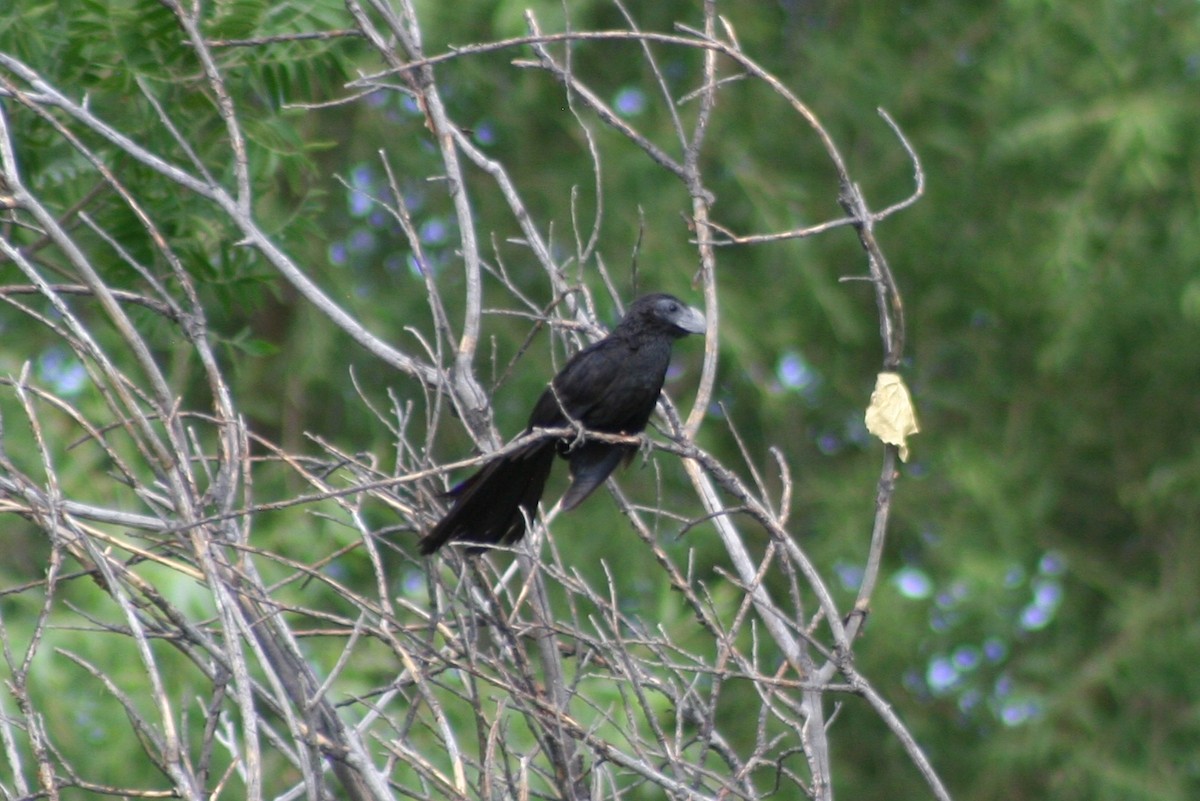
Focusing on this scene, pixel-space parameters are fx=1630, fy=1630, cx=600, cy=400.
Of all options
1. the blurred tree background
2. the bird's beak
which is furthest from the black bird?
the blurred tree background

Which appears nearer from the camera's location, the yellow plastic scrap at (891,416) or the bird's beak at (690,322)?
the yellow plastic scrap at (891,416)

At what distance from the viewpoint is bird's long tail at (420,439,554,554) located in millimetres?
3654

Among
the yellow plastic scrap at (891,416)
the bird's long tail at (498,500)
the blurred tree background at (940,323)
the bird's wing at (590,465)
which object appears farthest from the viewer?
the blurred tree background at (940,323)

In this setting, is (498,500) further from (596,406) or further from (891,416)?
(891,416)

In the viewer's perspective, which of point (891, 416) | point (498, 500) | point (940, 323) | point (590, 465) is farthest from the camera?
point (940, 323)

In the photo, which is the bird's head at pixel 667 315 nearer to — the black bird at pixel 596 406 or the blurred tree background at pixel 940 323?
the black bird at pixel 596 406

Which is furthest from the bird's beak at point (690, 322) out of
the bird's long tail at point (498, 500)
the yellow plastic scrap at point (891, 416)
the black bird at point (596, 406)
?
the yellow plastic scrap at point (891, 416)

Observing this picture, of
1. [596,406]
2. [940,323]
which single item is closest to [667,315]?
[596,406]

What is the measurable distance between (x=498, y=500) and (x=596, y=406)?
0.65 m

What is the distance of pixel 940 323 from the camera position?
11180 mm

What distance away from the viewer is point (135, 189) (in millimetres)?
4414

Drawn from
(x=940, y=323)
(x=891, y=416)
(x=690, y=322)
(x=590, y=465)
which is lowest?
(x=940, y=323)

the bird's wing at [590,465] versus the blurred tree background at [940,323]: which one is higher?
the bird's wing at [590,465]

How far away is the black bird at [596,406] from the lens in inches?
155
